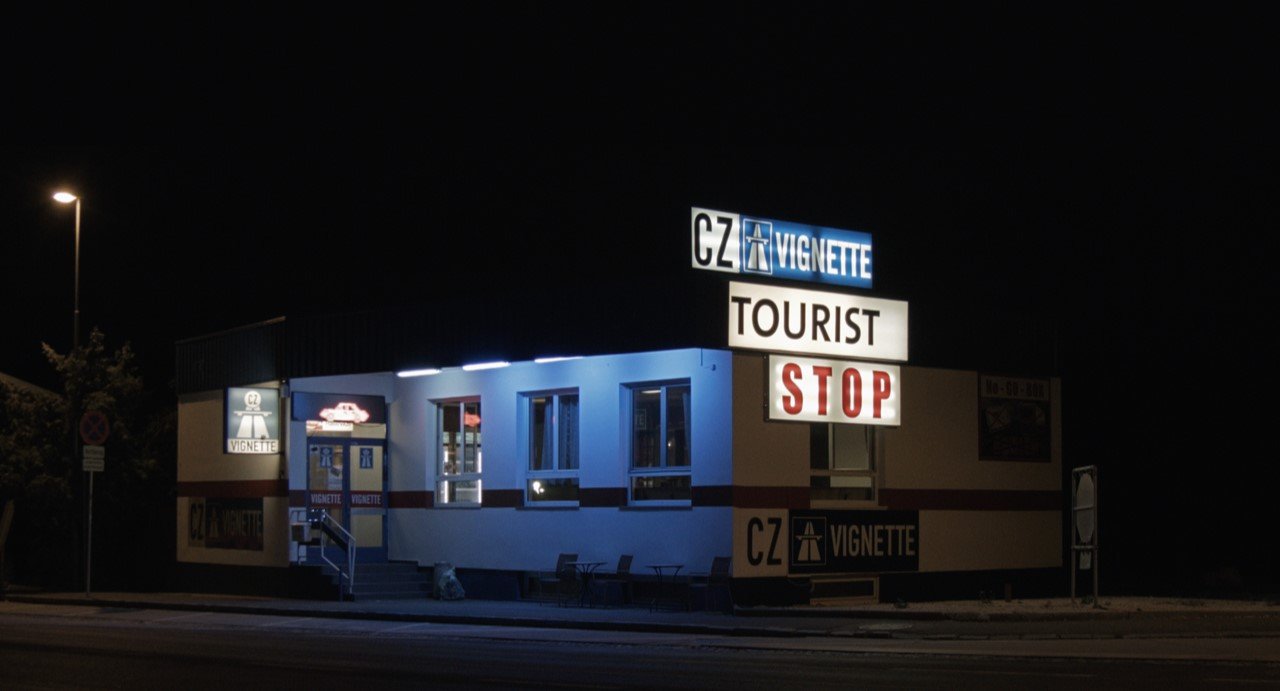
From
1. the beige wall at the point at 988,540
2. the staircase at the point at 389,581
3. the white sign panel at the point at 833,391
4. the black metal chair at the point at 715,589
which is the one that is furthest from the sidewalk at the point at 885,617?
the white sign panel at the point at 833,391

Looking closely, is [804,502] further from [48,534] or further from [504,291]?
[48,534]

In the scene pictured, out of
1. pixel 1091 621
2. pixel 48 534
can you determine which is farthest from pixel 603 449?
pixel 48 534

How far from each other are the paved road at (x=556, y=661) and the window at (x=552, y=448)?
5.03 m

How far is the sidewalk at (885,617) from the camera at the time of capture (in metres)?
22.7

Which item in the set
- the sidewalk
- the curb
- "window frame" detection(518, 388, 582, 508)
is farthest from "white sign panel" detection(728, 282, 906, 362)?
the curb

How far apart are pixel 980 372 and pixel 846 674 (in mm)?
14717

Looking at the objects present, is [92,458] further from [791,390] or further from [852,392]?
[852,392]

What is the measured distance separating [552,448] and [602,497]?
1.82 meters

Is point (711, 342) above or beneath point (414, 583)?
above

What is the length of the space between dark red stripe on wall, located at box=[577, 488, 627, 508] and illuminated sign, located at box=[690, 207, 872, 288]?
16.0ft

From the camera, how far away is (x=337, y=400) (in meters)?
32.8

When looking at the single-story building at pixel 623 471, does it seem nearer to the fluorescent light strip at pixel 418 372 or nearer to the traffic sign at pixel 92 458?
the fluorescent light strip at pixel 418 372

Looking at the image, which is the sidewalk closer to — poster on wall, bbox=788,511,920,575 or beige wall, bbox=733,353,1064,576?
poster on wall, bbox=788,511,920,575

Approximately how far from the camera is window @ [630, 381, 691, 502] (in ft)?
92.0
